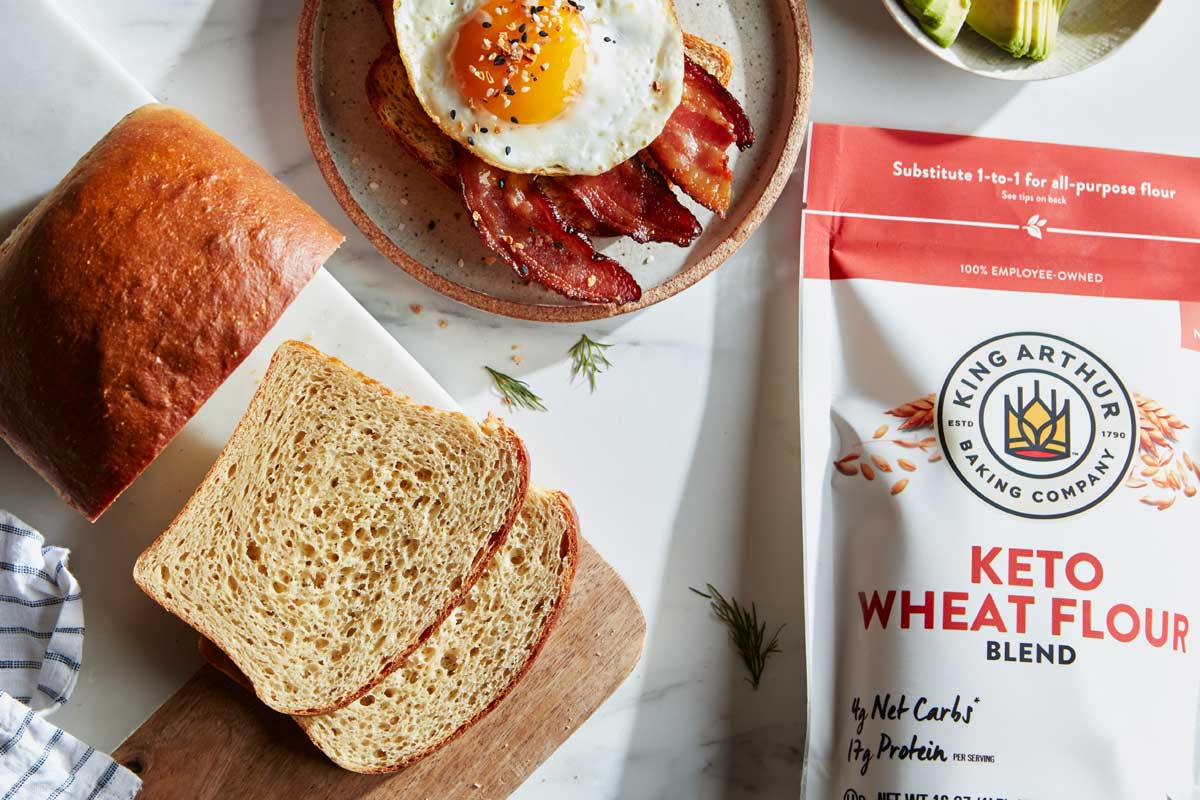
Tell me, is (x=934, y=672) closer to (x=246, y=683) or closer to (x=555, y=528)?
(x=555, y=528)

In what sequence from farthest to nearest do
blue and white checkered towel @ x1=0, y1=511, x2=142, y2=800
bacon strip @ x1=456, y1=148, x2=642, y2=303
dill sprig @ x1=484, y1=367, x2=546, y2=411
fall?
dill sprig @ x1=484, y1=367, x2=546, y2=411
bacon strip @ x1=456, y1=148, x2=642, y2=303
blue and white checkered towel @ x1=0, y1=511, x2=142, y2=800

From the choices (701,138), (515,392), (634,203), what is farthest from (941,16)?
(515,392)

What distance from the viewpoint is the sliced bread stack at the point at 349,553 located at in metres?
1.86

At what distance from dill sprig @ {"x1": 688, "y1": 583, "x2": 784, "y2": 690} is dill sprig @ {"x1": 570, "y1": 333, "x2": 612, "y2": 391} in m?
0.54

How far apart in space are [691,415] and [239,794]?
1203 millimetres

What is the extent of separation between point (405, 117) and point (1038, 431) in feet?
4.72

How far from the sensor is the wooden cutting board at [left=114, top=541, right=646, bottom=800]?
1907mm

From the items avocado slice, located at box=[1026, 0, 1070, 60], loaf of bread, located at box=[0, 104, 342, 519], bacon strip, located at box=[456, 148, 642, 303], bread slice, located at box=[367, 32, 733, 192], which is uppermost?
avocado slice, located at box=[1026, 0, 1070, 60]

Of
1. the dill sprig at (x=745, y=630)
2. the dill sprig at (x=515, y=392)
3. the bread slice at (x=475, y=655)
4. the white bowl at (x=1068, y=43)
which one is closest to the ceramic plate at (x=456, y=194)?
the dill sprig at (x=515, y=392)

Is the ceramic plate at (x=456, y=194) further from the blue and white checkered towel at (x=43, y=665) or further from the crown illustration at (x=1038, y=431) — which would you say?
the blue and white checkered towel at (x=43, y=665)

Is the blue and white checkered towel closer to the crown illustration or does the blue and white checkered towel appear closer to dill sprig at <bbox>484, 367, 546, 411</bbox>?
dill sprig at <bbox>484, 367, 546, 411</bbox>

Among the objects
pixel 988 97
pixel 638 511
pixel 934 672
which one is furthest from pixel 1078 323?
pixel 638 511

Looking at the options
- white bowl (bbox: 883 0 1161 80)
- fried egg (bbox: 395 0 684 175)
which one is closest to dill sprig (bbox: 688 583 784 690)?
fried egg (bbox: 395 0 684 175)

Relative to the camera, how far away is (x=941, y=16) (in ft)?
6.68
